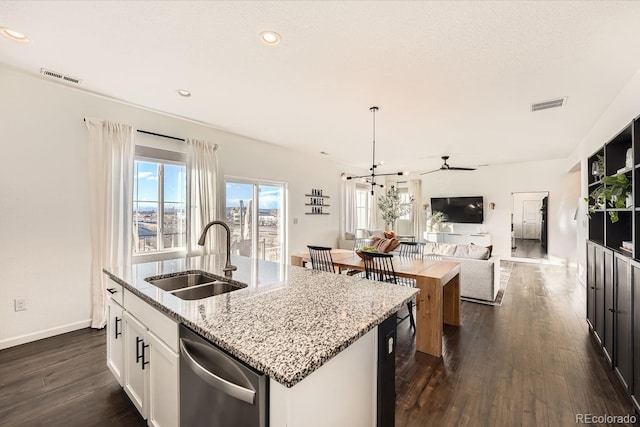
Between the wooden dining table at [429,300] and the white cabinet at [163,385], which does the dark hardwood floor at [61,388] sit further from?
the wooden dining table at [429,300]

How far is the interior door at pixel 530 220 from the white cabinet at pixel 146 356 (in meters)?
12.8

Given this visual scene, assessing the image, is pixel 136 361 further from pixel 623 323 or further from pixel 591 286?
pixel 591 286

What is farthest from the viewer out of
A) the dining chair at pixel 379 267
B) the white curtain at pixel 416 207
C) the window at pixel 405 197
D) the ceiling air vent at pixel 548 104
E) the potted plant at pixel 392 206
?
the window at pixel 405 197

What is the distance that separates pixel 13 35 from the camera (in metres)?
2.12

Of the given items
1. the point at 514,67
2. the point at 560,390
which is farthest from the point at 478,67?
the point at 560,390

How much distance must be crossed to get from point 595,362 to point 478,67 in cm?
280

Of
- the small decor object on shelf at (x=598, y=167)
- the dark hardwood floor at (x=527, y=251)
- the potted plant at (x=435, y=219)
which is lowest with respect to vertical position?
the dark hardwood floor at (x=527, y=251)

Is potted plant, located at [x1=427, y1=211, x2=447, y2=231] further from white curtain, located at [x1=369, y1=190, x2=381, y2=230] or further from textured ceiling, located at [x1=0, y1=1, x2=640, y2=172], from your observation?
textured ceiling, located at [x1=0, y1=1, x2=640, y2=172]

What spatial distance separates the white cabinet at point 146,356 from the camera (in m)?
1.31

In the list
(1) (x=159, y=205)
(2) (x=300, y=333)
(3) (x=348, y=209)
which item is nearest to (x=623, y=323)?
(2) (x=300, y=333)

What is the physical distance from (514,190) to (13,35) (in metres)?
9.22

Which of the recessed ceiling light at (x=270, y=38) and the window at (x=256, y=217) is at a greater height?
the recessed ceiling light at (x=270, y=38)

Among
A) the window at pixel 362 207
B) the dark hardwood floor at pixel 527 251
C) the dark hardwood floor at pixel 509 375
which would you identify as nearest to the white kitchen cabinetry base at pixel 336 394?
the dark hardwood floor at pixel 509 375

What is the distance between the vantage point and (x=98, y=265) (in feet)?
10.4
